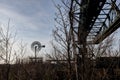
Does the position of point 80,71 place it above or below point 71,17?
below

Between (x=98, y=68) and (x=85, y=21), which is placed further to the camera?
(x=85, y=21)

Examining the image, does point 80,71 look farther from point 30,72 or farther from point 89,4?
point 30,72

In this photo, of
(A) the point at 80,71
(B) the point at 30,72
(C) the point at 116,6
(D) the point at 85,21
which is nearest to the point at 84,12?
(D) the point at 85,21

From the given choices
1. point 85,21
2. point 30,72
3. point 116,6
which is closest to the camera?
point 116,6

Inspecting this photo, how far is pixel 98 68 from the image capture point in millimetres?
11125

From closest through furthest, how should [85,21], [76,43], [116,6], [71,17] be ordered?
1. [76,43]
2. [71,17]
3. [116,6]
4. [85,21]

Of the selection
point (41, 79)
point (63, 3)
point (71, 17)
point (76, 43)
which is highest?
point (63, 3)

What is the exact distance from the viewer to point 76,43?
30.1 ft

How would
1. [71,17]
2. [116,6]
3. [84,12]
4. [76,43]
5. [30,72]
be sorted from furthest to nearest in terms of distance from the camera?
1. [30,72]
2. [84,12]
3. [116,6]
4. [71,17]
5. [76,43]

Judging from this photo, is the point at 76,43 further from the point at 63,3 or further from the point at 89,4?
the point at 89,4

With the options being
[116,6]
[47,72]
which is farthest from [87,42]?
[47,72]

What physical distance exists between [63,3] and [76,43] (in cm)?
190

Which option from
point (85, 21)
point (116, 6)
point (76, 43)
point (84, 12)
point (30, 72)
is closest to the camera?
point (76, 43)

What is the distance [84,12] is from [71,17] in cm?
317
